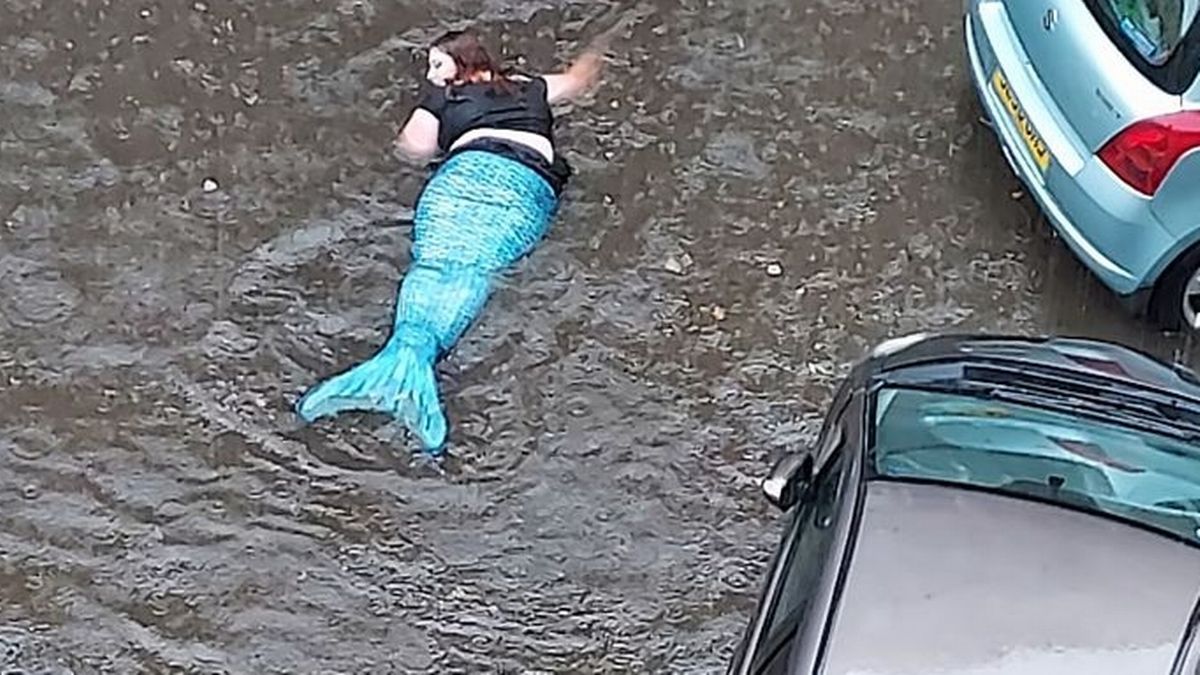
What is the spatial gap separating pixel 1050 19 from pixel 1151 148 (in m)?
0.60

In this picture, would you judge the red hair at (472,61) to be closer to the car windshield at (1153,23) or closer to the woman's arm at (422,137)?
the woman's arm at (422,137)

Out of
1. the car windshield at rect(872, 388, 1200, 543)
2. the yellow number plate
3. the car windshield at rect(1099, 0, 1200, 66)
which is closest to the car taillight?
the car windshield at rect(1099, 0, 1200, 66)

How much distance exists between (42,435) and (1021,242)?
3178 mm

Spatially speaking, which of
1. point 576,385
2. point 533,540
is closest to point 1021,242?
point 576,385

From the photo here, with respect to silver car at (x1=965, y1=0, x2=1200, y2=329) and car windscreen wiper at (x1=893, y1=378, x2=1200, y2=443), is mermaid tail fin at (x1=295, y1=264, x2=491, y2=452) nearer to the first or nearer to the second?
car windscreen wiper at (x1=893, y1=378, x2=1200, y2=443)

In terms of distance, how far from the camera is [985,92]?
659 cm

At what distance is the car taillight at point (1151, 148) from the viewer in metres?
5.61

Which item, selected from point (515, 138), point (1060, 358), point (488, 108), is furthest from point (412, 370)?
point (1060, 358)

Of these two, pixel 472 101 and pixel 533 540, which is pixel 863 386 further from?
pixel 472 101

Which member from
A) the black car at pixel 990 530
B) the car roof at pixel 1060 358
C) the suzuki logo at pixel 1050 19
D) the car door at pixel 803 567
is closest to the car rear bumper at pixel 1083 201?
the suzuki logo at pixel 1050 19

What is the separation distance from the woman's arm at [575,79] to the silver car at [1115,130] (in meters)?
1.48

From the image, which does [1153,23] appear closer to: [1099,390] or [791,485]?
[1099,390]

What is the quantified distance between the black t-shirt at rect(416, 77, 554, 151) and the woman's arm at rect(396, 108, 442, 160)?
→ 2 centimetres

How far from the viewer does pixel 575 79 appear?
7141 mm
